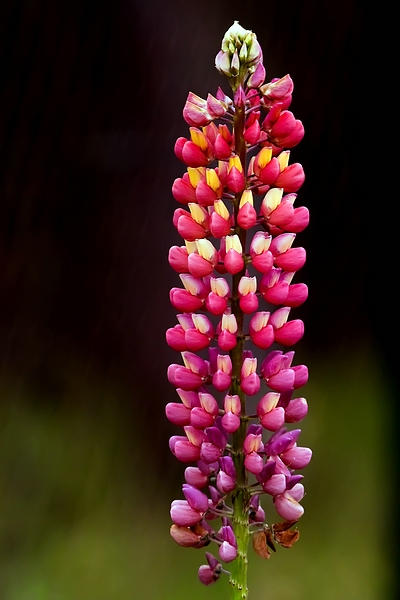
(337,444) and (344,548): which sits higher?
(337,444)

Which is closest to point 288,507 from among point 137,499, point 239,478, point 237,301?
point 239,478

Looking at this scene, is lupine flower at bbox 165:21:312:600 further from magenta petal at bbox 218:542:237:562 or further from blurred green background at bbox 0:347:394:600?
blurred green background at bbox 0:347:394:600

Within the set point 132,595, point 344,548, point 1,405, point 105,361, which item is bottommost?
point 132,595

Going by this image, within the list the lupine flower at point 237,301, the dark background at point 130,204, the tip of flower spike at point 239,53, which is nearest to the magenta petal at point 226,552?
the lupine flower at point 237,301

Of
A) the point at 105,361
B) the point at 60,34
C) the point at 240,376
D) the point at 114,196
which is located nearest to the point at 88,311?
→ the point at 105,361

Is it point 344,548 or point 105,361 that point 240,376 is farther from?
point 344,548

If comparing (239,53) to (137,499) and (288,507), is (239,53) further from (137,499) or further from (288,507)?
(137,499)

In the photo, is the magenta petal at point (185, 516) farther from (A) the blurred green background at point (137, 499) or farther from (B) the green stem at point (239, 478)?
(A) the blurred green background at point (137, 499)

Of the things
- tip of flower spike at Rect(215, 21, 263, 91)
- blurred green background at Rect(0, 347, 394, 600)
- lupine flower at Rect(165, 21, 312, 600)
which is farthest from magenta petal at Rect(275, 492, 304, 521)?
blurred green background at Rect(0, 347, 394, 600)
